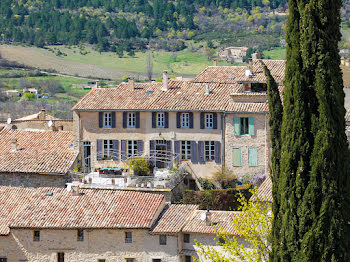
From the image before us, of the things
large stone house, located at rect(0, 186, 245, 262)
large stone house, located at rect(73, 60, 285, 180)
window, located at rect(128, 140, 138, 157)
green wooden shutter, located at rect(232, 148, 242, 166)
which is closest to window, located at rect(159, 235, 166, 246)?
large stone house, located at rect(0, 186, 245, 262)

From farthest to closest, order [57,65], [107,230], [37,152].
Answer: [57,65] → [37,152] → [107,230]

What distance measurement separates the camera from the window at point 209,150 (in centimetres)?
5369

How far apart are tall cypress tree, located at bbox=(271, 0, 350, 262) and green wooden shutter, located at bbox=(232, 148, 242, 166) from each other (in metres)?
24.2

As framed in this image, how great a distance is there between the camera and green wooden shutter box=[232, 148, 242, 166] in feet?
174

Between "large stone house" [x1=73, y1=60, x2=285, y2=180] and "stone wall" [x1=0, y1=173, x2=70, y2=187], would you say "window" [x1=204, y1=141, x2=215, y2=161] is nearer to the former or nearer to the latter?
"large stone house" [x1=73, y1=60, x2=285, y2=180]

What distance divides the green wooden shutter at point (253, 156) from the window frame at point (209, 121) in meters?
2.71

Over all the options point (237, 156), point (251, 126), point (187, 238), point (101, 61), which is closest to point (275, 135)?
point (187, 238)

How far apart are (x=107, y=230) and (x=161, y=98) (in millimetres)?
11408

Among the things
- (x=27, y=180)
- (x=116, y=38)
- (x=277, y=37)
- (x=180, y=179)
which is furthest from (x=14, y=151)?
(x=116, y=38)

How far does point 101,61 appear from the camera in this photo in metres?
154

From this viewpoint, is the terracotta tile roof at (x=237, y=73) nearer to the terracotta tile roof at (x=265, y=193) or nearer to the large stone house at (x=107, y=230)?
the terracotta tile roof at (x=265, y=193)

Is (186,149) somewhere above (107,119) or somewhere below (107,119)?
below

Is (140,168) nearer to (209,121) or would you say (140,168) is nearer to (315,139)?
(209,121)

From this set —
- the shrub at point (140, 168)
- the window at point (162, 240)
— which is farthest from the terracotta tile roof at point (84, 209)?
the shrub at point (140, 168)
